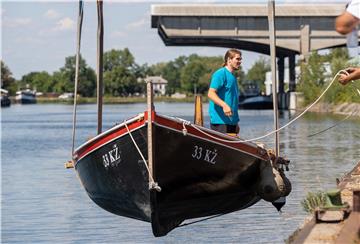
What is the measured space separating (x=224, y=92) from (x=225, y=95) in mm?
46

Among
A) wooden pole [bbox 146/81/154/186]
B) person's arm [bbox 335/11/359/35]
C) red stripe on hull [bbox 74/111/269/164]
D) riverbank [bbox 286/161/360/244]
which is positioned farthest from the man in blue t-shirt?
person's arm [bbox 335/11/359/35]

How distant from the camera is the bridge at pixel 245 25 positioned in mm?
75125

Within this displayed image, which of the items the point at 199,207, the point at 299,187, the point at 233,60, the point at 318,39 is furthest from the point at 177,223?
the point at 318,39

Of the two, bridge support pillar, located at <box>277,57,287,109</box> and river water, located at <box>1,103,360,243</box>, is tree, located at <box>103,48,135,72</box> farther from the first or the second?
river water, located at <box>1,103,360,243</box>

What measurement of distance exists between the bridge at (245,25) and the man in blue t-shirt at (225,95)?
60.5 metres

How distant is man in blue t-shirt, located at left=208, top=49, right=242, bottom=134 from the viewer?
13500 mm

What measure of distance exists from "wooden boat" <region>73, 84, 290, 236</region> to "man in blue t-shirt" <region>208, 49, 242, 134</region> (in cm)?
43

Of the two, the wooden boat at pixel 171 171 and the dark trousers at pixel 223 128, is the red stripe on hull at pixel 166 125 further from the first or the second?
the dark trousers at pixel 223 128

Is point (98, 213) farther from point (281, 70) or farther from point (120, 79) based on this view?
point (120, 79)

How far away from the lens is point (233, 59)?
44.8 feet

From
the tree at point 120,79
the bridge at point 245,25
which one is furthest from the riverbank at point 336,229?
the tree at point 120,79

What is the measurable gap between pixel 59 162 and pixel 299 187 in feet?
42.2

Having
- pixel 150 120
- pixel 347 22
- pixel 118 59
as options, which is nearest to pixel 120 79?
pixel 118 59

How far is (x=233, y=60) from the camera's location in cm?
1366
